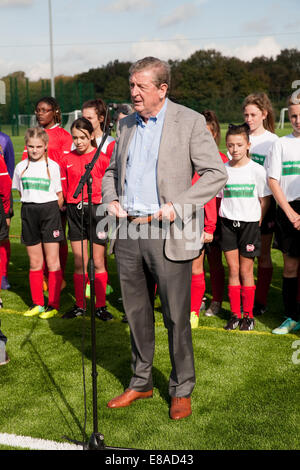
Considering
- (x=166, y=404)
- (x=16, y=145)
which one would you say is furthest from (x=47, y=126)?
(x=16, y=145)

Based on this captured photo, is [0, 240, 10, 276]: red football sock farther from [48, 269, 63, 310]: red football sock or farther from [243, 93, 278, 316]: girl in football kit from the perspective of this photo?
[243, 93, 278, 316]: girl in football kit

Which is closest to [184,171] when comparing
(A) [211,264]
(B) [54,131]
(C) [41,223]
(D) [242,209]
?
(D) [242,209]

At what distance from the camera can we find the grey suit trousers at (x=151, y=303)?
3.18 m

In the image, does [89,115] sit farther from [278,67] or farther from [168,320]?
[278,67]

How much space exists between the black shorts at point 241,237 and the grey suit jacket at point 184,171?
5.29ft

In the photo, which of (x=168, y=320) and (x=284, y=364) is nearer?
(x=168, y=320)

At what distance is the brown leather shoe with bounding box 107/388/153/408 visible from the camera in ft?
11.2

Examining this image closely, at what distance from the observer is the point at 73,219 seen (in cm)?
498

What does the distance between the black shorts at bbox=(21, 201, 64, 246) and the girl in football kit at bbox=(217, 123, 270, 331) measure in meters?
1.58

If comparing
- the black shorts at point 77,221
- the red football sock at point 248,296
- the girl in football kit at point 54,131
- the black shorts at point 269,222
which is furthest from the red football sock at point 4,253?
the black shorts at point 269,222

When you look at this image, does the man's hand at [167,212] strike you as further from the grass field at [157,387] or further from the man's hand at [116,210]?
the grass field at [157,387]

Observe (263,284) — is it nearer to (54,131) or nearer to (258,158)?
(258,158)

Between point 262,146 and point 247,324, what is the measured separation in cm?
168

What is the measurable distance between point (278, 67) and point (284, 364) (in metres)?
75.3
